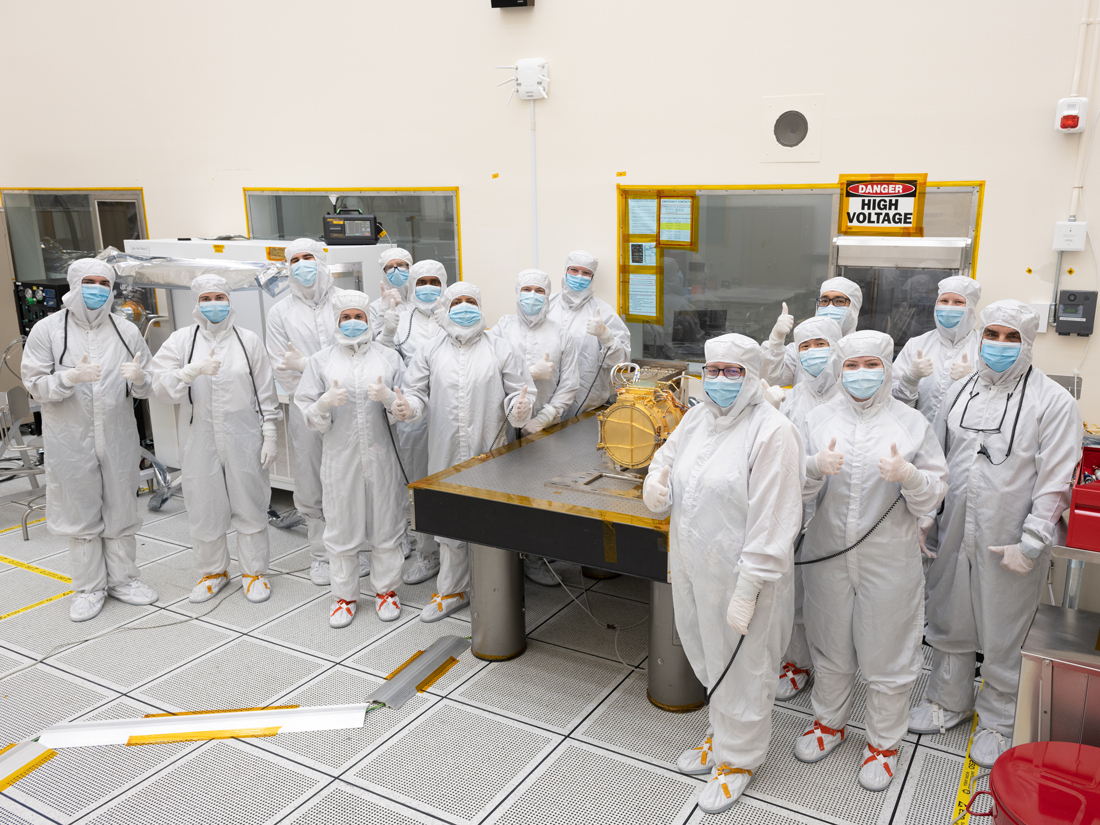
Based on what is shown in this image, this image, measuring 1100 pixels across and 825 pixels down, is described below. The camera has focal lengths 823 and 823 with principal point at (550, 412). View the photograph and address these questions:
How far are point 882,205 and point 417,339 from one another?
2.22 meters

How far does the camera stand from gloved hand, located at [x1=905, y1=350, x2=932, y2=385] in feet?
9.25

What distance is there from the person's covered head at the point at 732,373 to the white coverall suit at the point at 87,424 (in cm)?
253

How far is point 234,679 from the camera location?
3.07m

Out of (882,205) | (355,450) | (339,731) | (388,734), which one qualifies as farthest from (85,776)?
(882,205)

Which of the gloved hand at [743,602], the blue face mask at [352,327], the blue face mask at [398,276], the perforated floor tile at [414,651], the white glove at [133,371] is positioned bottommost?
the perforated floor tile at [414,651]

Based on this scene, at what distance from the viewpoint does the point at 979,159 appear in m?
3.51

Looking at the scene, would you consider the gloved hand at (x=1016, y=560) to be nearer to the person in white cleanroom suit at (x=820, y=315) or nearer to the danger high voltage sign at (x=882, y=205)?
the person in white cleanroom suit at (x=820, y=315)

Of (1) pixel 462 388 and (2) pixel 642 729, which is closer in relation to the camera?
(2) pixel 642 729

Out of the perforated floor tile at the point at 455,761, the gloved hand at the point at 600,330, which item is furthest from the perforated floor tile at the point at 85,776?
the gloved hand at the point at 600,330

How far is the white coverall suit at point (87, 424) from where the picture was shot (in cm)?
343

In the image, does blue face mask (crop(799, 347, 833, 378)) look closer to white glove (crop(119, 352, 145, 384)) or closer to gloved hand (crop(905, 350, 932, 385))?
gloved hand (crop(905, 350, 932, 385))

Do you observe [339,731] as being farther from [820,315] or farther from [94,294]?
[820,315]

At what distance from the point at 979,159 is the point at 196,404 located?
3.50 meters

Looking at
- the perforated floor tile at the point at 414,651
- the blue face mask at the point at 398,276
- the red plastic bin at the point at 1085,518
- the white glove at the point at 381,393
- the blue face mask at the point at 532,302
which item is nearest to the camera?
the red plastic bin at the point at 1085,518
